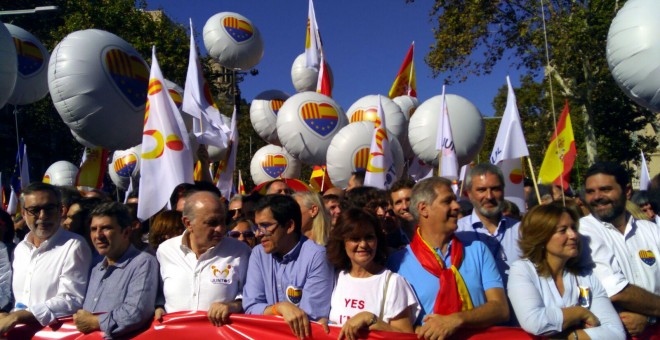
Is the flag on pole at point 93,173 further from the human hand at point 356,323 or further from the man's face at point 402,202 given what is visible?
the human hand at point 356,323

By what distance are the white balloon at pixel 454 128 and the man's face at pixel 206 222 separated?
25.4 feet

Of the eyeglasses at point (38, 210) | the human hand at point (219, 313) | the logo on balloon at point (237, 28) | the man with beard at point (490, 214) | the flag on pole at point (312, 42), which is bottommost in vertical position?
the human hand at point (219, 313)

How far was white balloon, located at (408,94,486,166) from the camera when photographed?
11.9 meters

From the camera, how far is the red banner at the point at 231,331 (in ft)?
12.9

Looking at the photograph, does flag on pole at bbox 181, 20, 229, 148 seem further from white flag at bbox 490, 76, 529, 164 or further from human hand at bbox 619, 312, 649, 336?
human hand at bbox 619, 312, 649, 336

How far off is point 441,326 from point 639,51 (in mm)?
3613

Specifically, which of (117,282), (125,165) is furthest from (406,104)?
(117,282)

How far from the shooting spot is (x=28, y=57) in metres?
11.7

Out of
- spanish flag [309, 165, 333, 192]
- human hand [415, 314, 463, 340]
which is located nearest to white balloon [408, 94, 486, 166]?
spanish flag [309, 165, 333, 192]

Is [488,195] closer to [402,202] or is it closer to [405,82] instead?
[402,202]

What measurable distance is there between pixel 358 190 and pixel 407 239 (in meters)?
0.80

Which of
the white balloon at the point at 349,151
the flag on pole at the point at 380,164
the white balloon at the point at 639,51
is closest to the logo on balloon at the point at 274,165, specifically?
the white balloon at the point at 349,151

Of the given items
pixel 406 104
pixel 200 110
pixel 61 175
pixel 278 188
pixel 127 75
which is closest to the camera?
pixel 278 188

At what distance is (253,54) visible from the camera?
1734 centimetres
